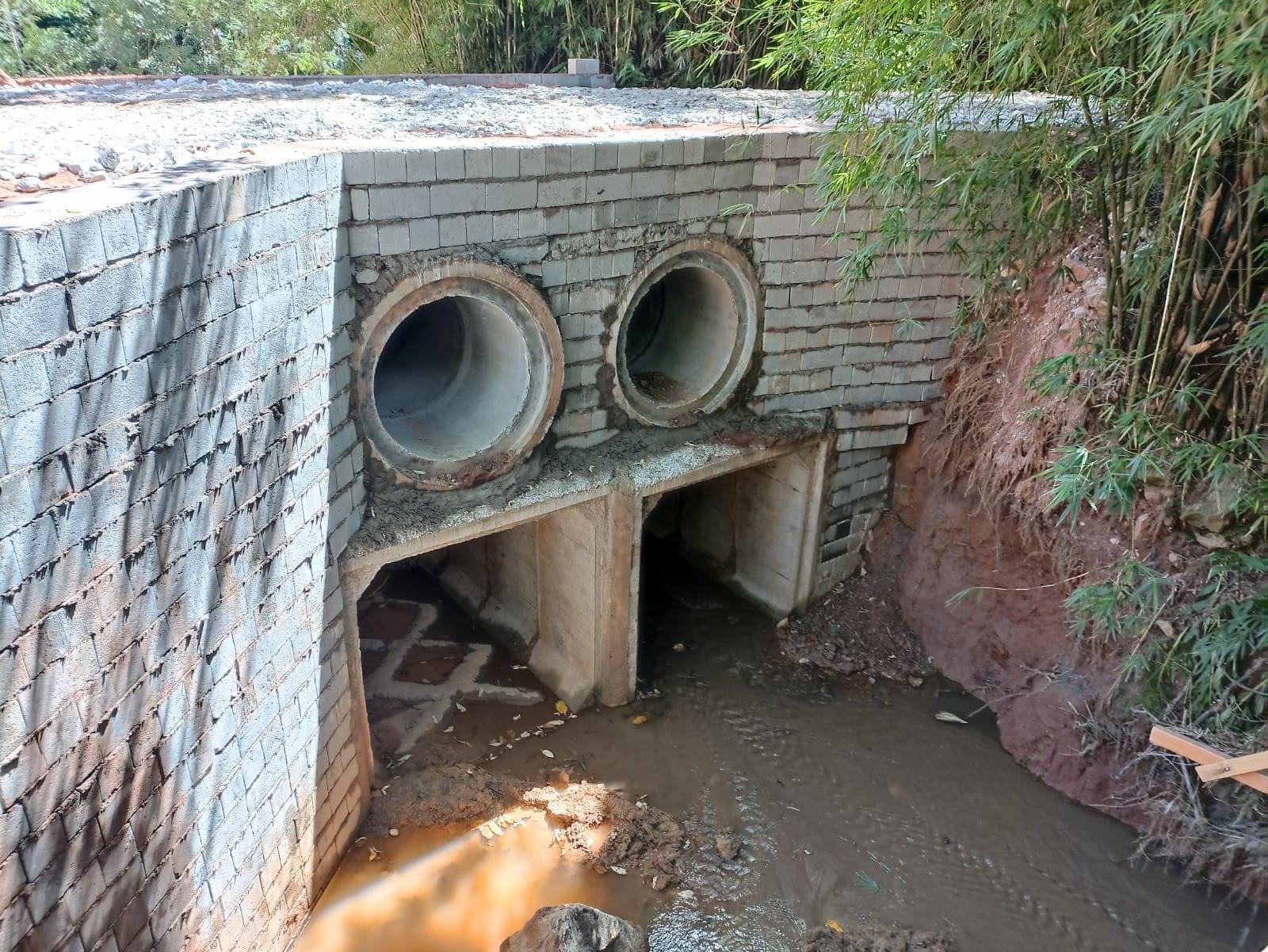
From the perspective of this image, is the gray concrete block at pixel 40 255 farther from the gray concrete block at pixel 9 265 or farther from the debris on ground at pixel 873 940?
the debris on ground at pixel 873 940

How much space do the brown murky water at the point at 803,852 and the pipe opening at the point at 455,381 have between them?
2.17 meters

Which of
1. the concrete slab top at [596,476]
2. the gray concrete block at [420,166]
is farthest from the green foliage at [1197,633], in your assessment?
the gray concrete block at [420,166]

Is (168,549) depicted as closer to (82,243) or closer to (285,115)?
(82,243)

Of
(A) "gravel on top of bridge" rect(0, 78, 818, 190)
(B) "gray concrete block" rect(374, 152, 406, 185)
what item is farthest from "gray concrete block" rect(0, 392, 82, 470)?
(B) "gray concrete block" rect(374, 152, 406, 185)

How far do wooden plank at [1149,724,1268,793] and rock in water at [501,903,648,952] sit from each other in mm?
2910

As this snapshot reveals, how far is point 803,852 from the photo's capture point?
550 cm

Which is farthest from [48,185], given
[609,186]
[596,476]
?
[596,476]

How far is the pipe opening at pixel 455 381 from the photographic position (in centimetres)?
552

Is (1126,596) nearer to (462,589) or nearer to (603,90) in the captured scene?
(462,589)

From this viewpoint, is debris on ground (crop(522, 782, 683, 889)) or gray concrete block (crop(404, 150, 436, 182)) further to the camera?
debris on ground (crop(522, 782, 683, 889))

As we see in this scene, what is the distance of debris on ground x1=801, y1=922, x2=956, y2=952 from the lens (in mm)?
4867

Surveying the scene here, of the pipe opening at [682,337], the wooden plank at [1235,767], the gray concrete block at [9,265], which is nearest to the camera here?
the gray concrete block at [9,265]

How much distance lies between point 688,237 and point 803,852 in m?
3.82

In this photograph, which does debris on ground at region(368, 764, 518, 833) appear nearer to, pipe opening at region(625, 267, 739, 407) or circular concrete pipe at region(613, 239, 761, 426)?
circular concrete pipe at region(613, 239, 761, 426)
